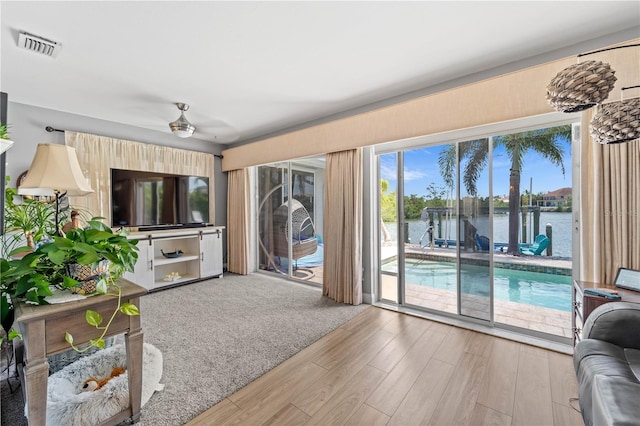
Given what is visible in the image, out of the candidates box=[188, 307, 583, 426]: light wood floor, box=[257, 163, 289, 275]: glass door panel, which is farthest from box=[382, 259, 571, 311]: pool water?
box=[257, 163, 289, 275]: glass door panel

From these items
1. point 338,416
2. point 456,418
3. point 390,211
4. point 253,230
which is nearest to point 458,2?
point 390,211

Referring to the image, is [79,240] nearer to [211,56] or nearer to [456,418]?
[211,56]

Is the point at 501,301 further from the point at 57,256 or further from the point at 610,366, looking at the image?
the point at 57,256

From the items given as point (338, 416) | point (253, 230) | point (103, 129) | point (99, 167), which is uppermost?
point (103, 129)

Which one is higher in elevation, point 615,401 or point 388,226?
point 388,226

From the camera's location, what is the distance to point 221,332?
2562 millimetres

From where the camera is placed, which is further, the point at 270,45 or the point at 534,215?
the point at 534,215

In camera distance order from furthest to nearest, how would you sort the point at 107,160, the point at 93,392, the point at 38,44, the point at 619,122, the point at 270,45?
the point at 107,160
the point at 270,45
the point at 38,44
the point at 93,392
the point at 619,122

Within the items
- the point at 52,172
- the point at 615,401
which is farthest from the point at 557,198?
the point at 52,172

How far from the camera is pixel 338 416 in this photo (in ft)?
5.09

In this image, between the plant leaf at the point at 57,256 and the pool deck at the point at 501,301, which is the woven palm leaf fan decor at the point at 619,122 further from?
the plant leaf at the point at 57,256

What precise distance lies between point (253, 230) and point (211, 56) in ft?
10.9

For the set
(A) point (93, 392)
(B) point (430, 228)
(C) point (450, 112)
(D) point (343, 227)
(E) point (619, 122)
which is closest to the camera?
(E) point (619, 122)

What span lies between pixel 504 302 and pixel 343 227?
1941 mm
